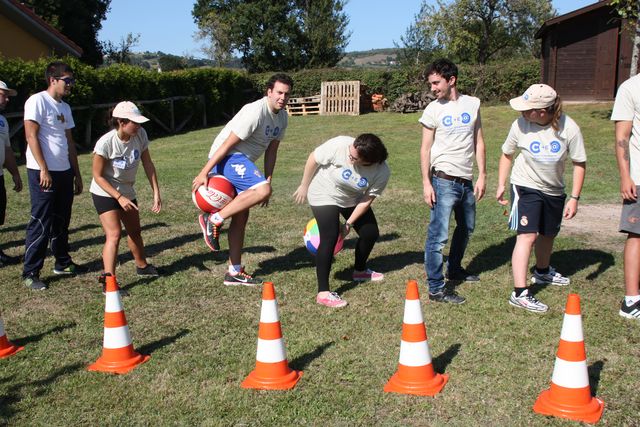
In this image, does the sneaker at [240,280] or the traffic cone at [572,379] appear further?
the sneaker at [240,280]

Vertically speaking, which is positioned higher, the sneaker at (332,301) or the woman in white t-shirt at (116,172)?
the woman in white t-shirt at (116,172)

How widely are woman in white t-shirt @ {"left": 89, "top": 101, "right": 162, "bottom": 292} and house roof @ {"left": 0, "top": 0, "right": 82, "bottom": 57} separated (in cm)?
1992

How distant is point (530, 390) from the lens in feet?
12.3

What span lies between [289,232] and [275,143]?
208 centimetres

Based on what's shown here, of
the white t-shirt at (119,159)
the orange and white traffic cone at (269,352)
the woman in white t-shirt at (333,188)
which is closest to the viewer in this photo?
the orange and white traffic cone at (269,352)

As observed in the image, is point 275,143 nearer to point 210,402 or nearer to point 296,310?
point 296,310

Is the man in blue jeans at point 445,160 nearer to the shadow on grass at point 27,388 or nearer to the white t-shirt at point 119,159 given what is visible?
the white t-shirt at point 119,159

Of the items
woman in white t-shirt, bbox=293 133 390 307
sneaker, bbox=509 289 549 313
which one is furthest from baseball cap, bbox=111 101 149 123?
sneaker, bbox=509 289 549 313

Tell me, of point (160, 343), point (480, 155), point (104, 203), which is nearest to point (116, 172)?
point (104, 203)

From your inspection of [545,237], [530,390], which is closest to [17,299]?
[530,390]

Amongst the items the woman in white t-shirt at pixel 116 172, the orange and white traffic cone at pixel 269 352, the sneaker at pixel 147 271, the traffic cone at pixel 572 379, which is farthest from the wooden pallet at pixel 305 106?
the traffic cone at pixel 572 379

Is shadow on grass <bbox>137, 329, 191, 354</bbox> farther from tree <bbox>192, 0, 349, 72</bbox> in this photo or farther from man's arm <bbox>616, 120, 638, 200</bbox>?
tree <bbox>192, 0, 349, 72</bbox>

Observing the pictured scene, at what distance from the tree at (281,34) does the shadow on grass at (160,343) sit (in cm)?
5008

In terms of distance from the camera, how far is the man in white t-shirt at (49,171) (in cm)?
587
